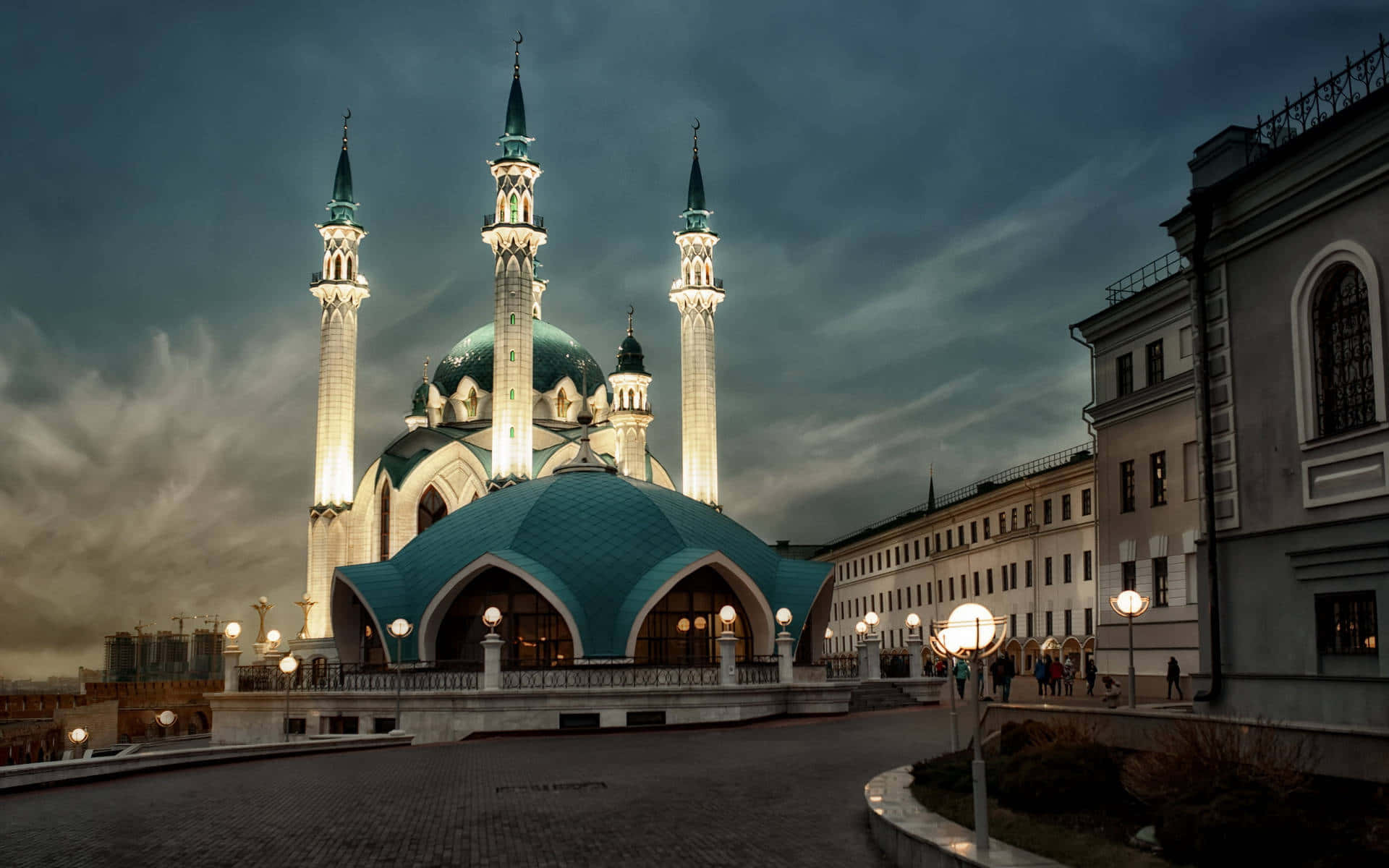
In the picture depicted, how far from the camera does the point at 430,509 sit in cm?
6675

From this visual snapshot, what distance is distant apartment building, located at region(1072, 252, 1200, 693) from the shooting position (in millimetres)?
35656

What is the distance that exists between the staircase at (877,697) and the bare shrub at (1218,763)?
78.9ft

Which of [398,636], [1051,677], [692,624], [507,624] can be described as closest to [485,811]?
[398,636]

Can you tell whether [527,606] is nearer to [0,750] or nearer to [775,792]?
[775,792]

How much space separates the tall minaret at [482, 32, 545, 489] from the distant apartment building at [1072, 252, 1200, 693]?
91.8ft

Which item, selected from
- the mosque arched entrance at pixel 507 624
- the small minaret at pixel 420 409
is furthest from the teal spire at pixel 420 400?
the mosque arched entrance at pixel 507 624

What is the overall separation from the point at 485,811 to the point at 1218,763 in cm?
833

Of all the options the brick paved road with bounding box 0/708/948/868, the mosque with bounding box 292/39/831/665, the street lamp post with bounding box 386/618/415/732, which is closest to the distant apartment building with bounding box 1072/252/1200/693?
the mosque with bounding box 292/39/831/665

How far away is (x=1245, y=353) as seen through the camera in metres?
18.5

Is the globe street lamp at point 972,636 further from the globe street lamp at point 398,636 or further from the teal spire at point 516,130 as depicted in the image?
the teal spire at point 516,130

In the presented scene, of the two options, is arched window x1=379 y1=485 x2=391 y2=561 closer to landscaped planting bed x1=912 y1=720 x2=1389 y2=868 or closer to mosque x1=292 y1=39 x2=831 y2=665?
mosque x1=292 y1=39 x2=831 y2=665

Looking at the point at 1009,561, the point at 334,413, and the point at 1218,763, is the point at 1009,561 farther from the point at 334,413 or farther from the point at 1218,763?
the point at 1218,763

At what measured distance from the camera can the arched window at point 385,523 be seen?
214 ft

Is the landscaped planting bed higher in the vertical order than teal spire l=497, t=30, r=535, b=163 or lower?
lower
